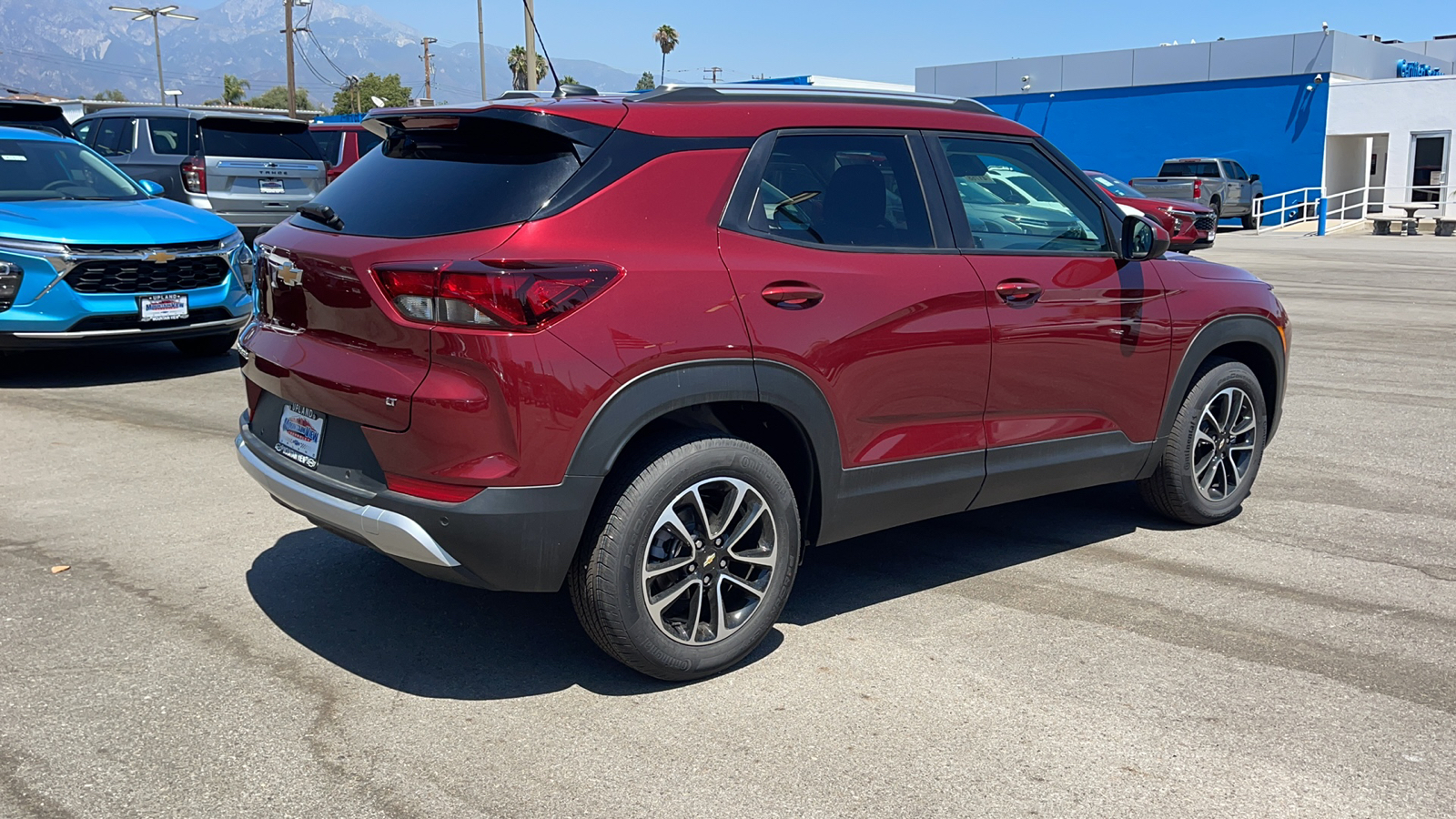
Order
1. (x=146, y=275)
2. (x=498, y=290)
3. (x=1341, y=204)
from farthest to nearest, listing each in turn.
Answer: (x=1341, y=204)
(x=146, y=275)
(x=498, y=290)

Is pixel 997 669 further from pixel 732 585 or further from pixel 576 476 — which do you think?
pixel 576 476

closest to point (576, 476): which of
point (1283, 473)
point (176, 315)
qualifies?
point (1283, 473)

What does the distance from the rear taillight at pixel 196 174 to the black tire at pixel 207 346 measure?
2901 mm

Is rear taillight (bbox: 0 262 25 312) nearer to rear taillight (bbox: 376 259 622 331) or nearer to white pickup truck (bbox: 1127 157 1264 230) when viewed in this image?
rear taillight (bbox: 376 259 622 331)

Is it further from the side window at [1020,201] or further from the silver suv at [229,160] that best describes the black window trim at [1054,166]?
the silver suv at [229,160]

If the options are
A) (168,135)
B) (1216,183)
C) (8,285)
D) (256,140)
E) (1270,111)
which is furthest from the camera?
(1270,111)

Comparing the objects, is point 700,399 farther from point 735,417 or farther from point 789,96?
point 789,96

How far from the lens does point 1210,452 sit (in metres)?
5.54

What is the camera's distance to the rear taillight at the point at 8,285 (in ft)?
26.9

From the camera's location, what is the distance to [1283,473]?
6.65 m

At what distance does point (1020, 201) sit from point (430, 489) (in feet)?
8.44

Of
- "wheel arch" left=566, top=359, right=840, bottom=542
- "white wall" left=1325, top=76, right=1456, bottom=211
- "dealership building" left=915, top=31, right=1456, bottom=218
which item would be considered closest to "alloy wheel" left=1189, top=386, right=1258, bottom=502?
"wheel arch" left=566, top=359, right=840, bottom=542

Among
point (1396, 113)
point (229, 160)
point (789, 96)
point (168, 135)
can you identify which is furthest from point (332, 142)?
point (1396, 113)

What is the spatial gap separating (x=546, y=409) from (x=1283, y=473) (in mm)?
4763
